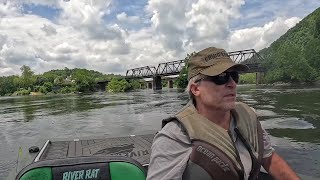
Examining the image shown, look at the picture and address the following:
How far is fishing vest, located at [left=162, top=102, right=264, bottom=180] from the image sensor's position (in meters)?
2.48

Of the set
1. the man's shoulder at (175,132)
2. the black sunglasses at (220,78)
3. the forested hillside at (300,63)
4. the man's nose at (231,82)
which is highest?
the forested hillside at (300,63)

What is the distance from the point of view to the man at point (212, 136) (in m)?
2.48

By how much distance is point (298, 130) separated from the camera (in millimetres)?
14273

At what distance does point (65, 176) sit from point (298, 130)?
13.4 meters

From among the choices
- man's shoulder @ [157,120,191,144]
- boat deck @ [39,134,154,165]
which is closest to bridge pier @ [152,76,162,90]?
boat deck @ [39,134,154,165]

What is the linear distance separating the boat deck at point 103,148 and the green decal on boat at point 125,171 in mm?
2621

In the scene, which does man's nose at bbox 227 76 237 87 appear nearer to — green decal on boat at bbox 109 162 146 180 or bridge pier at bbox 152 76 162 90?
green decal on boat at bbox 109 162 146 180

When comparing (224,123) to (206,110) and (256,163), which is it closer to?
(206,110)

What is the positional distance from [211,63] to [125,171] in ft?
3.56

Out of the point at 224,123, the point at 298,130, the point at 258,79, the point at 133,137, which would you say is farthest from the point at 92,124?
the point at 258,79

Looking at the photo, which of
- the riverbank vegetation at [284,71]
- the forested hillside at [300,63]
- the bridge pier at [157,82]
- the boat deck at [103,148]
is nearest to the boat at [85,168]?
the boat deck at [103,148]

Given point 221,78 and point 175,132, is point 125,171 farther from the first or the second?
point 221,78

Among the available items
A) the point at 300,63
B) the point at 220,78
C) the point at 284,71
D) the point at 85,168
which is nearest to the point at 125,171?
the point at 85,168

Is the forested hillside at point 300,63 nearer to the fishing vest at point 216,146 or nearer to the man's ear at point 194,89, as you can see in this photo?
the fishing vest at point 216,146
